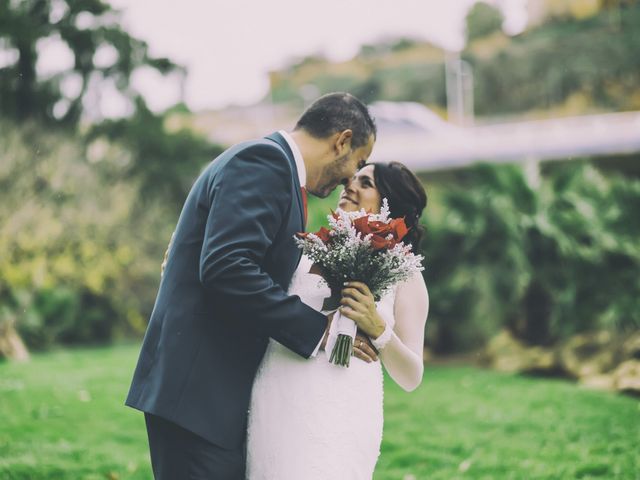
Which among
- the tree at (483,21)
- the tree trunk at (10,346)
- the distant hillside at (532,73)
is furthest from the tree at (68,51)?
the tree at (483,21)

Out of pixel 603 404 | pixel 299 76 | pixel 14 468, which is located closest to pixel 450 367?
pixel 603 404

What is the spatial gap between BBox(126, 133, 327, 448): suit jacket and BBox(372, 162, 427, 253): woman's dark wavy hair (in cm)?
105

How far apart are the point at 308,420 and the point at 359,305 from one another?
0.50 meters

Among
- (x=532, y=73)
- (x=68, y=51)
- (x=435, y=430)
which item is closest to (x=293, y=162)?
(x=435, y=430)

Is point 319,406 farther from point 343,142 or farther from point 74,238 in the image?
point 74,238

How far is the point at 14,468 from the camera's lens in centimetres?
528

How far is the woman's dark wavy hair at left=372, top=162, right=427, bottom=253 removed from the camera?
4082mm

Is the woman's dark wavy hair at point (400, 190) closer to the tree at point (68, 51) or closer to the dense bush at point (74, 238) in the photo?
the dense bush at point (74, 238)

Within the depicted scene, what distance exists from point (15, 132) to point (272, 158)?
43.2ft

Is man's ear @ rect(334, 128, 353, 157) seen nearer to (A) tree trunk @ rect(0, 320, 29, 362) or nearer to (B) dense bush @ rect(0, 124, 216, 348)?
(A) tree trunk @ rect(0, 320, 29, 362)

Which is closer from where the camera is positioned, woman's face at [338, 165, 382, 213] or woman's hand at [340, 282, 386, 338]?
woman's hand at [340, 282, 386, 338]

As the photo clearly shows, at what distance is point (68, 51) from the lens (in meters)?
17.4

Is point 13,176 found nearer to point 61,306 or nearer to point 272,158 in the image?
point 61,306

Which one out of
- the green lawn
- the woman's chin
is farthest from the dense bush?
the woman's chin
